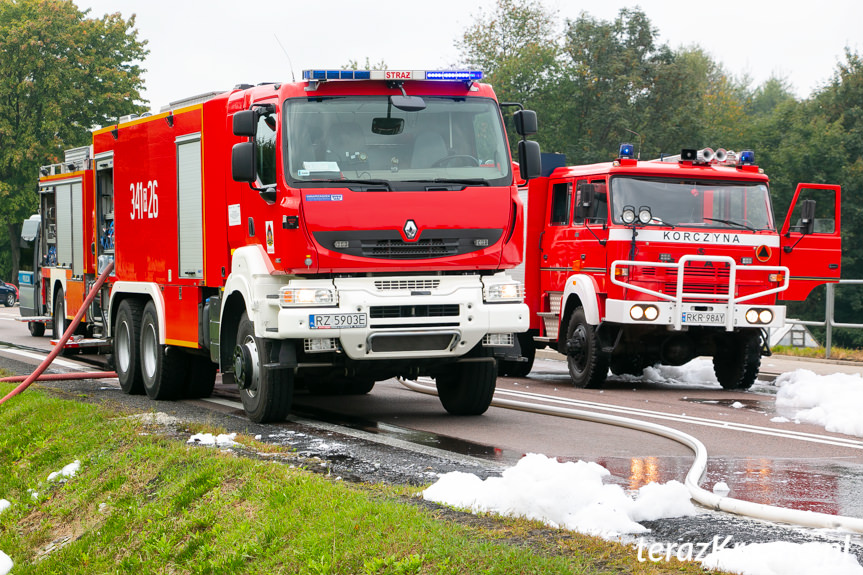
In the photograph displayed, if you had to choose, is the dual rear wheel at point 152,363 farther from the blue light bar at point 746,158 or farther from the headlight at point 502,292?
the blue light bar at point 746,158

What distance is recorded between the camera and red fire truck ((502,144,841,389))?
1485 centimetres

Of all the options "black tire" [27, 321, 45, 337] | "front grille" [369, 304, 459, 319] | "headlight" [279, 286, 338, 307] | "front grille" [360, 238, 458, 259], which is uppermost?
"front grille" [360, 238, 458, 259]

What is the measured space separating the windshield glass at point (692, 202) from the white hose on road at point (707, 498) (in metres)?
3.87

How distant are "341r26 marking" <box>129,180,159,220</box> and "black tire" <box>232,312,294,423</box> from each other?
2.95 metres

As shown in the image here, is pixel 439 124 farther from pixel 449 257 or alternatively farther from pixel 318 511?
pixel 318 511

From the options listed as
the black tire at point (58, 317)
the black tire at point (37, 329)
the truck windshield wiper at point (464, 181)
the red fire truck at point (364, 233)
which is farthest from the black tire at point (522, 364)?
the black tire at point (37, 329)

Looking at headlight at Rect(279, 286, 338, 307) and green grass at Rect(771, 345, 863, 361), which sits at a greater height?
headlight at Rect(279, 286, 338, 307)

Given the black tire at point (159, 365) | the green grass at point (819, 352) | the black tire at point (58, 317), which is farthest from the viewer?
the black tire at point (58, 317)

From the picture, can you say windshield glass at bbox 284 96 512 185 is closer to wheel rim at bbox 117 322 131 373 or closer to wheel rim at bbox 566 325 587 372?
wheel rim at bbox 117 322 131 373

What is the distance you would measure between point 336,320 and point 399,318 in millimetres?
583

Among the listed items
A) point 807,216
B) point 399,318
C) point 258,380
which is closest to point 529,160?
point 399,318

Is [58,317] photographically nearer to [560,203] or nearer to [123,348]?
[123,348]

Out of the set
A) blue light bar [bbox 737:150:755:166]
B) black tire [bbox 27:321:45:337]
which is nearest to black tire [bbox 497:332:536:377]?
blue light bar [bbox 737:150:755:166]

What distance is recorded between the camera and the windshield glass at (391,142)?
10.5 meters
